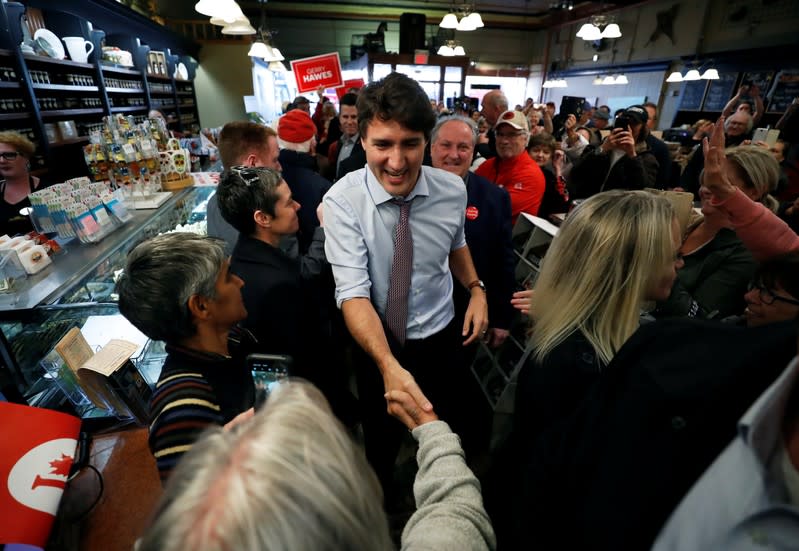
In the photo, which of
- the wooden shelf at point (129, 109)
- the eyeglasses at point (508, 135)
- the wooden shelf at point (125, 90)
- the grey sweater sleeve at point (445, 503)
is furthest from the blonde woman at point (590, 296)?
the wooden shelf at point (129, 109)

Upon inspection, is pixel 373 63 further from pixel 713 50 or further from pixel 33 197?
pixel 713 50

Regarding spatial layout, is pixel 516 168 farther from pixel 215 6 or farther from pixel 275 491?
pixel 215 6

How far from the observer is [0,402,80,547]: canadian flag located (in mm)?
974

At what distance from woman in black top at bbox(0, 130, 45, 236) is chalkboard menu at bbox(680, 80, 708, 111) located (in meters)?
13.7

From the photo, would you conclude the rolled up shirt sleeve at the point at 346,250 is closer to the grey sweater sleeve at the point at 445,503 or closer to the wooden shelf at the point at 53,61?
the grey sweater sleeve at the point at 445,503

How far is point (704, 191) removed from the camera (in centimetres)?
228

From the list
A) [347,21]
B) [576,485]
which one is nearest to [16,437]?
[576,485]

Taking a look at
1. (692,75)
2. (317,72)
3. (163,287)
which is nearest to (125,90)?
(317,72)

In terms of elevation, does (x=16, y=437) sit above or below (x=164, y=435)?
below

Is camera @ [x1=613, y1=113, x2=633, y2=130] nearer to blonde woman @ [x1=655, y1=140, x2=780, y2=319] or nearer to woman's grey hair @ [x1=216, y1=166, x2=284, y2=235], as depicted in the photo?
blonde woman @ [x1=655, y1=140, x2=780, y2=319]

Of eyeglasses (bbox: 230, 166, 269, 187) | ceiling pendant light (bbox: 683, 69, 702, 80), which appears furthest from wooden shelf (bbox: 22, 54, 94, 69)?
ceiling pendant light (bbox: 683, 69, 702, 80)

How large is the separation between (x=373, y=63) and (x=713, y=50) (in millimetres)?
8703

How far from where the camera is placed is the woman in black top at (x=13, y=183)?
278 cm

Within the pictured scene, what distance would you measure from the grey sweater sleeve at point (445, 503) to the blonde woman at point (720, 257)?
1.71 metres
